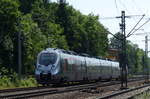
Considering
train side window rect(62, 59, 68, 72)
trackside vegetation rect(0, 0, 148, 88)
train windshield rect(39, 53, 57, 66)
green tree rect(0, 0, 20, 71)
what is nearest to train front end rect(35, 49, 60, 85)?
train windshield rect(39, 53, 57, 66)

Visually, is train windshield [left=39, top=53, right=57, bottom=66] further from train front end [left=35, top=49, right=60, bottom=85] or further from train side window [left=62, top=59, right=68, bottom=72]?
train side window [left=62, top=59, right=68, bottom=72]

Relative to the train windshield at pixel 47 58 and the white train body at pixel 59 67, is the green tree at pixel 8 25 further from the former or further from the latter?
the train windshield at pixel 47 58

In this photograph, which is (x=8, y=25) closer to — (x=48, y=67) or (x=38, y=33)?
(x=38, y=33)

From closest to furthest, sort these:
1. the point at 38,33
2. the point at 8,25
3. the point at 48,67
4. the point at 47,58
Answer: the point at 48,67 → the point at 47,58 → the point at 8,25 → the point at 38,33

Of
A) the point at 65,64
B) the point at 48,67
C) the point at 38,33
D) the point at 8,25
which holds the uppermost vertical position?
the point at 8,25

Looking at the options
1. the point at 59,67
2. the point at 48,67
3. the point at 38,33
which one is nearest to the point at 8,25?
the point at 38,33

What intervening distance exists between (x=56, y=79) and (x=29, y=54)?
63.0 feet

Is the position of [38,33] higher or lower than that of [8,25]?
lower

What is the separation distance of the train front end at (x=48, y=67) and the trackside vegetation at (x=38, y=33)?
12.7 ft

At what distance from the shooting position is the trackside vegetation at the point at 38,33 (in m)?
50.9

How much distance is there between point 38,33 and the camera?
61312 millimetres

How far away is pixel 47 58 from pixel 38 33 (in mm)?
24408

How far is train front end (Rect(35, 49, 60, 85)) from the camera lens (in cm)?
3653

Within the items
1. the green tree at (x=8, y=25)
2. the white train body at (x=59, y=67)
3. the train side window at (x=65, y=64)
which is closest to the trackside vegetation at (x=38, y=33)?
the green tree at (x=8, y=25)
